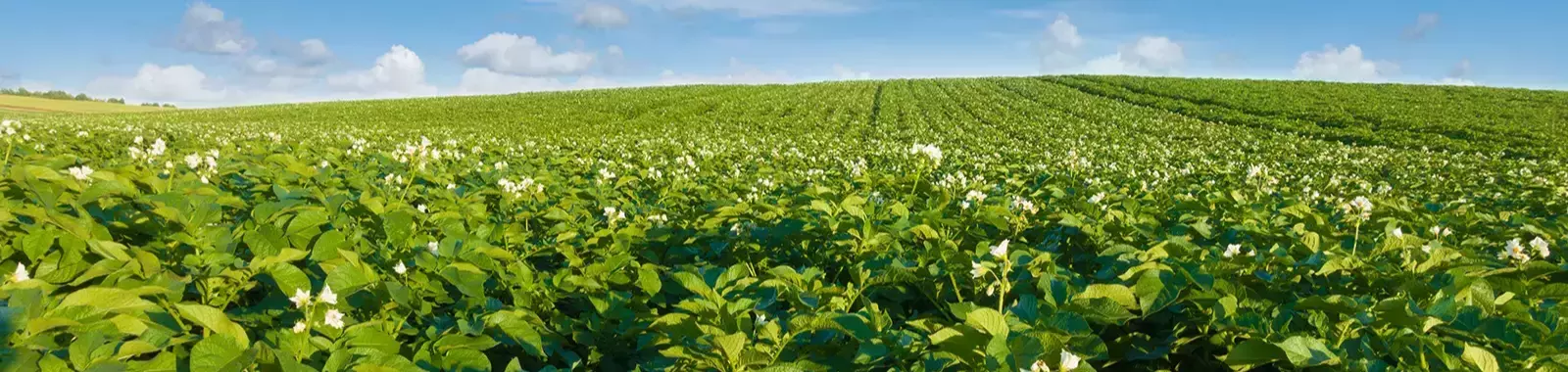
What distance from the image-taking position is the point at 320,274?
102 inches

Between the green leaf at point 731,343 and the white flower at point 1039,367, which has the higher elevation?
the green leaf at point 731,343

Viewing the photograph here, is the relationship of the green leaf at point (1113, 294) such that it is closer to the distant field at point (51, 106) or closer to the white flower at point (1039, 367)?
the white flower at point (1039, 367)

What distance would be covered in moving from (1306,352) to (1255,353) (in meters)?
0.10

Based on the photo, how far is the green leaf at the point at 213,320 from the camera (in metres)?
1.75

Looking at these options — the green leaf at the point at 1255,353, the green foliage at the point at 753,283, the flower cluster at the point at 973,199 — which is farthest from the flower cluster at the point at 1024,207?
the green leaf at the point at 1255,353

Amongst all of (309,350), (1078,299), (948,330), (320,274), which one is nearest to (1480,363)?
(1078,299)

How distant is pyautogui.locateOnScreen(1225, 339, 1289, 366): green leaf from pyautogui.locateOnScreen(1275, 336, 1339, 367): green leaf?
0.03 m

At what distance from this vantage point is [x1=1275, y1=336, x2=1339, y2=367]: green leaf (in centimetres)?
161

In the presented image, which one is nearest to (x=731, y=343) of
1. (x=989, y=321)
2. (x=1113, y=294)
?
(x=989, y=321)

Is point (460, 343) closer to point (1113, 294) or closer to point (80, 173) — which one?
point (1113, 294)

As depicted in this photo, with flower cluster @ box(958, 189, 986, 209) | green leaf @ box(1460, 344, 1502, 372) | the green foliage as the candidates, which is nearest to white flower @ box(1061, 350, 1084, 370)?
the green foliage

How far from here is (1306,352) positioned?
1.64m

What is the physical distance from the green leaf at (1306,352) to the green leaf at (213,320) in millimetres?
2376

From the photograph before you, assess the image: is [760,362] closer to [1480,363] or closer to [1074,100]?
[1480,363]
